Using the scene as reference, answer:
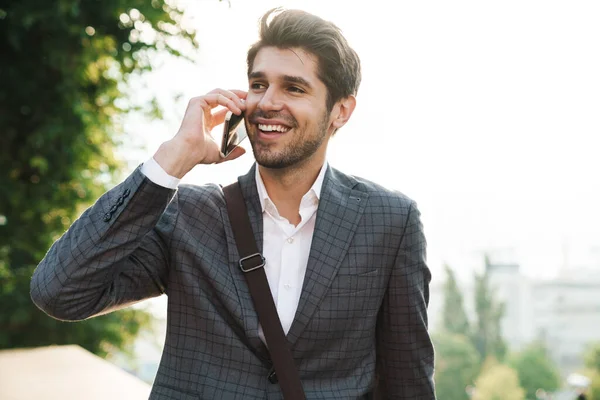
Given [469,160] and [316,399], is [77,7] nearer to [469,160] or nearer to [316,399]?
[316,399]

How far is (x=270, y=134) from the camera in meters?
1.81

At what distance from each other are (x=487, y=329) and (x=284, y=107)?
41706 millimetres

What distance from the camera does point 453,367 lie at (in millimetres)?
37312

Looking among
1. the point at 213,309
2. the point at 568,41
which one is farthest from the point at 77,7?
the point at 568,41

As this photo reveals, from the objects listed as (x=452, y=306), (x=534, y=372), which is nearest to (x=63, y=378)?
(x=452, y=306)

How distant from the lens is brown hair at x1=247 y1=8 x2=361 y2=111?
1872mm

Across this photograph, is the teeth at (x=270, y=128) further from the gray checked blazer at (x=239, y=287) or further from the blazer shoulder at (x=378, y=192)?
the blazer shoulder at (x=378, y=192)

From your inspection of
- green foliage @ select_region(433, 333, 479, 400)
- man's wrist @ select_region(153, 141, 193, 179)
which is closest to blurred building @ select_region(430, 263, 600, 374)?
green foliage @ select_region(433, 333, 479, 400)

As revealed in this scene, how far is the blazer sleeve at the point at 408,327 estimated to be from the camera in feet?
6.11

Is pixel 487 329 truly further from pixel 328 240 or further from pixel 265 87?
pixel 265 87

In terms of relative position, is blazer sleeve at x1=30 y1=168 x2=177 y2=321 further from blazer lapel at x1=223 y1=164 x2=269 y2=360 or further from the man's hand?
blazer lapel at x1=223 y1=164 x2=269 y2=360

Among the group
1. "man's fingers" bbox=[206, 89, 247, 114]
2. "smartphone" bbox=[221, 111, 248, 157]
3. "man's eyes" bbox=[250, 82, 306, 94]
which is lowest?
"smartphone" bbox=[221, 111, 248, 157]

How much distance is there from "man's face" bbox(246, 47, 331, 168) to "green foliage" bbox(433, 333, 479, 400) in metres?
36.5

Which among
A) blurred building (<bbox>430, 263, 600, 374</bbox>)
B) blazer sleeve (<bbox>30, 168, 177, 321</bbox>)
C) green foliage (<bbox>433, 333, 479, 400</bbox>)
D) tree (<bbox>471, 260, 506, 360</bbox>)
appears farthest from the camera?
blurred building (<bbox>430, 263, 600, 374</bbox>)
